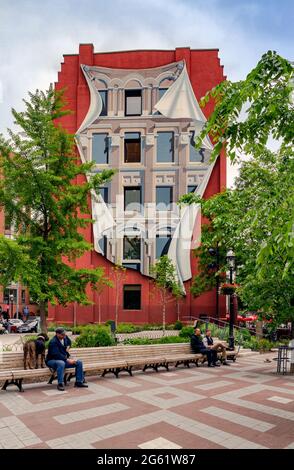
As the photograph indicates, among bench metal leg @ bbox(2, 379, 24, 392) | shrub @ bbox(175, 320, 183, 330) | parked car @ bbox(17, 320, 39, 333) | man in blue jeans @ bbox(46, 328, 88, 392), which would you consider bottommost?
parked car @ bbox(17, 320, 39, 333)

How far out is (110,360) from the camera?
12016mm

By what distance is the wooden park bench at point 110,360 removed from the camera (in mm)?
9370

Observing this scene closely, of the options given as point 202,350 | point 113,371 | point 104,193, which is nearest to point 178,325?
point 104,193

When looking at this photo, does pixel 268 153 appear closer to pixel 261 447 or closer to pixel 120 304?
pixel 261 447

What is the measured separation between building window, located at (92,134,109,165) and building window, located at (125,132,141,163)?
1783mm

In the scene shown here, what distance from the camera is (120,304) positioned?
32.0 meters

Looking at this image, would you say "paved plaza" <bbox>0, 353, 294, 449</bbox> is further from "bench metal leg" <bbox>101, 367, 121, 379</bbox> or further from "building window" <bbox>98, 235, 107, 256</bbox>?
"building window" <bbox>98, 235, 107, 256</bbox>

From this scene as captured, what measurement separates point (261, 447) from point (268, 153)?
11.4 meters

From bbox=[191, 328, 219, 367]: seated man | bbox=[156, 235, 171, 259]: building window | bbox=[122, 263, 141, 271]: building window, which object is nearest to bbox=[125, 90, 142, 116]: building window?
bbox=[156, 235, 171, 259]: building window

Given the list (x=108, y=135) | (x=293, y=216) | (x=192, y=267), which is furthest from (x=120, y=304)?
(x=293, y=216)

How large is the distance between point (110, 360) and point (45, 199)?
6419mm

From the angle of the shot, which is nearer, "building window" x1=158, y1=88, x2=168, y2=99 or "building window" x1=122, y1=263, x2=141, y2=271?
"building window" x1=122, y1=263, x2=141, y2=271

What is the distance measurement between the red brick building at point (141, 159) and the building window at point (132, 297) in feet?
0.28

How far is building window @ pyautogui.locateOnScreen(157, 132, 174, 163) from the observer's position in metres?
32.9
